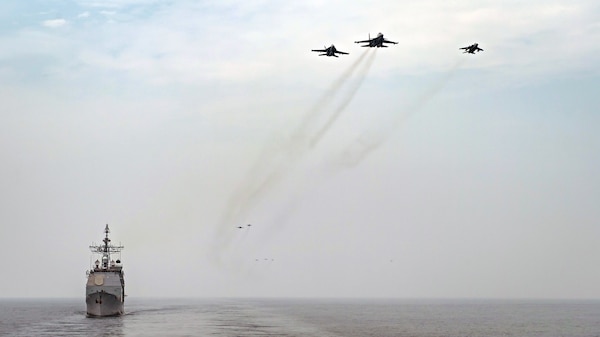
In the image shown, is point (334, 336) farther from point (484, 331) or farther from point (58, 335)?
point (58, 335)

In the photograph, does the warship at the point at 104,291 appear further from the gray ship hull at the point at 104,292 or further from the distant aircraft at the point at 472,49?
the distant aircraft at the point at 472,49

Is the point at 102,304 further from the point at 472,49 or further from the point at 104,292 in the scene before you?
the point at 472,49

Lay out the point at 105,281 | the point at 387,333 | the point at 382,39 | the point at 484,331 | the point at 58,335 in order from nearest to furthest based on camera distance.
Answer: the point at 382,39 < the point at 58,335 < the point at 387,333 < the point at 484,331 < the point at 105,281

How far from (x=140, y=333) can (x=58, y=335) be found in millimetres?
12677

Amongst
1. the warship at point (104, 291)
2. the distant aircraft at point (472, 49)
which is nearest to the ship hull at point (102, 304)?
the warship at point (104, 291)

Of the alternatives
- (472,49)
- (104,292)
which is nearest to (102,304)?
(104,292)

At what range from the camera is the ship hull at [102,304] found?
143750mm

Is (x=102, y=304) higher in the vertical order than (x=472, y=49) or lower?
lower

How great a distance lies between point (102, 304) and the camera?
14425 cm

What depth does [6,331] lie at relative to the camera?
12575 cm

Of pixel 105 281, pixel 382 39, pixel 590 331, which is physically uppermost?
pixel 382 39

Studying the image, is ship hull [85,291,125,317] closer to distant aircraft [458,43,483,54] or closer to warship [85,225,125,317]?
warship [85,225,125,317]

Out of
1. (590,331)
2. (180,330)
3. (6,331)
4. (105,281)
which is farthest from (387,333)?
(6,331)

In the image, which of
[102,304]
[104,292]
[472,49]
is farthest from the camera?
[102,304]
